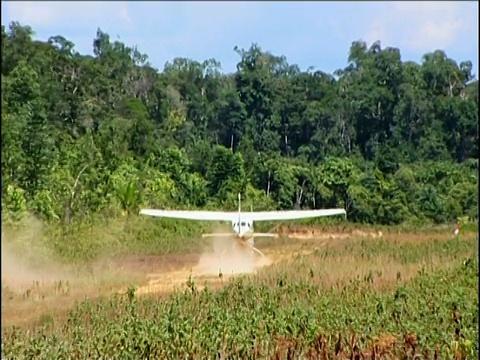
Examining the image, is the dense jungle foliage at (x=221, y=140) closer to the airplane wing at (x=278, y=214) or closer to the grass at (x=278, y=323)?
the airplane wing at (x=278, y=214)

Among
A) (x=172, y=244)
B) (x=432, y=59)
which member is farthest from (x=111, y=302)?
(x=432, y=59)

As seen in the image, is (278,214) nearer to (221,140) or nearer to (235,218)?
(235,218)

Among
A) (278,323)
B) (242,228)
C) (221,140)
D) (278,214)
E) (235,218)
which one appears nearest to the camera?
(278,323)

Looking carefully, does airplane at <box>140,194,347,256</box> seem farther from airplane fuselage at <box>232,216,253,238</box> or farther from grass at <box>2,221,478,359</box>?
grass at <box>2,221,478,359</box>

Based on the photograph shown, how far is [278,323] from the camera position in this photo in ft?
22.7

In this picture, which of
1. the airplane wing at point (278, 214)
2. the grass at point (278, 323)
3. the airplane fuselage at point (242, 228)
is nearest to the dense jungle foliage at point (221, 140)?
the airplane wing at point (278, 214)

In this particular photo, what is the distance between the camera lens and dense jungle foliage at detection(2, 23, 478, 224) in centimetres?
1529

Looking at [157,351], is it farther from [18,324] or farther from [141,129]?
[141,129]

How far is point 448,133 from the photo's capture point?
27.3m

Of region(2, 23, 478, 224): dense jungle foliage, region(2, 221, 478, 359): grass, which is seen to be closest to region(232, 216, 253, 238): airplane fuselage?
region(2, 23, 478, 224): dense jungle foliage

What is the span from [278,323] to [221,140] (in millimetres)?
15069

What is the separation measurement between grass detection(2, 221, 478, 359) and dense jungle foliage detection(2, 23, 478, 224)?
3.29m

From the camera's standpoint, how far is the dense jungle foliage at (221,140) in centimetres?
1529

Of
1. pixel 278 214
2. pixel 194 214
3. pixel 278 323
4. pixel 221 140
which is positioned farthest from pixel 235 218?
pixel 278 323
